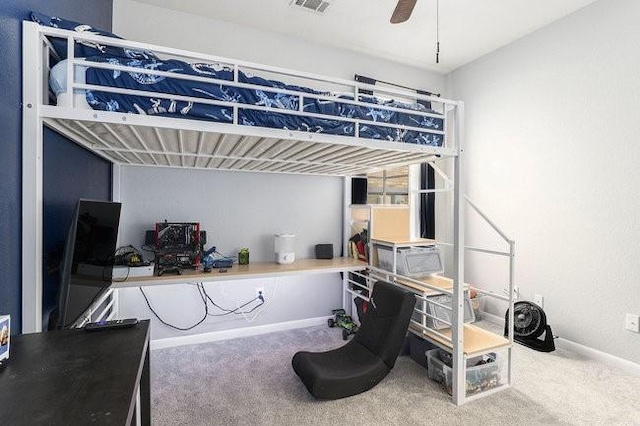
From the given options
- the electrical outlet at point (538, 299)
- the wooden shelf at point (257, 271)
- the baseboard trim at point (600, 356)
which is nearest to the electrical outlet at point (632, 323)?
the baseboard trim at point (600, 356)

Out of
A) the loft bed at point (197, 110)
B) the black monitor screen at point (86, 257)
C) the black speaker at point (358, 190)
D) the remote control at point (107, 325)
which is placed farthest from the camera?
the black speaker at point (358, 190)

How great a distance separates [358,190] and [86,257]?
103 inches

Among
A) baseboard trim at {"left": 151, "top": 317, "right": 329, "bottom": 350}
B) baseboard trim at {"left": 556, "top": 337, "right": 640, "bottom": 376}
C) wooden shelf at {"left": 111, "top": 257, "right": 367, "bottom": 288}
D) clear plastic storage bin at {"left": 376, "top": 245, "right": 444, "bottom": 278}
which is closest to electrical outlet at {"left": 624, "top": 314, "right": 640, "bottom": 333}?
baseboard trim at {"left": 556, "top": 337, "right": 640, "bottom": 376}

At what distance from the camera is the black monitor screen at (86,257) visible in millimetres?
1220

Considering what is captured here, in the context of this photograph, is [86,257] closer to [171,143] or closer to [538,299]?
[171,143]

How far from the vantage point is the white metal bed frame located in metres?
1.23

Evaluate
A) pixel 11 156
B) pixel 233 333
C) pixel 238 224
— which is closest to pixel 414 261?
pixel 238 224

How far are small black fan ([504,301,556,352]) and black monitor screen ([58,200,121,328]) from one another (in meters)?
3.35

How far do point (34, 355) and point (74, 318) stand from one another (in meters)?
0.68

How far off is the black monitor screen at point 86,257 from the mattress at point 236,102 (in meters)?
0.49

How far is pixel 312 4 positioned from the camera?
8.69 ft

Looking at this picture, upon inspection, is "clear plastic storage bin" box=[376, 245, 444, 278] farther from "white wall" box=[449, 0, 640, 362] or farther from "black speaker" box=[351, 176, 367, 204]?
"white wall" box=[449, 0, 640, 362]

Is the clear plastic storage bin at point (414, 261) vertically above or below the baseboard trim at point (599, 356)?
above

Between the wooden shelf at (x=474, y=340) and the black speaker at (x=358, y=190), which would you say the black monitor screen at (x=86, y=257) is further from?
the black speaker at (x=358, y=190)
